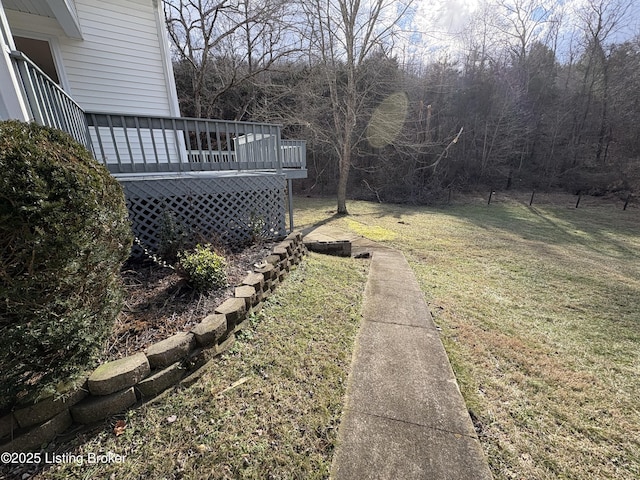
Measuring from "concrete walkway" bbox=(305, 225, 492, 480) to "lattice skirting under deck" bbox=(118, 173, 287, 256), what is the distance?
8.12 feet

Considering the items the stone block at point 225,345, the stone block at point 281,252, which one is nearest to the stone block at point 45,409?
the stone block at point 225,345

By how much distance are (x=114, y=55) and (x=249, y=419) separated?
23.3 feet

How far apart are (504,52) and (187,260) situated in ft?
90.7

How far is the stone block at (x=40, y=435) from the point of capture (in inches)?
56.3

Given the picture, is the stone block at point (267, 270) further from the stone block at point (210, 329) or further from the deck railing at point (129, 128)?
the deck railing at point (129, 128)

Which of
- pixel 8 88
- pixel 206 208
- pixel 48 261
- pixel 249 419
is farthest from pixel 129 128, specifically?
pixel 249 419

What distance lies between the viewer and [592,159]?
20.0 meters

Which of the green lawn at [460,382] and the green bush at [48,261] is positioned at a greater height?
the green bush at [48,261]

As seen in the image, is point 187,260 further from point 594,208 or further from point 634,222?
point 594,208

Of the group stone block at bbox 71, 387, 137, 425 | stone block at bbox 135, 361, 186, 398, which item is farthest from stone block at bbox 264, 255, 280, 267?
stone block at bbox 71, 387, 137, 425

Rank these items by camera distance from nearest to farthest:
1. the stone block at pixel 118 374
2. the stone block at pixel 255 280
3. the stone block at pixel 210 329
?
the stone block at pixel 118 374 → the stone block at pixel 210 329 → the stone block at pixel 255 280

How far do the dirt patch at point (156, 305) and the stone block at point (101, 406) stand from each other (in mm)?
322

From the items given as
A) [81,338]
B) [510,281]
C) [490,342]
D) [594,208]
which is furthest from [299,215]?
[594,208]

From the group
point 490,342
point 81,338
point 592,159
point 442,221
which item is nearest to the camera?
point 81,338
